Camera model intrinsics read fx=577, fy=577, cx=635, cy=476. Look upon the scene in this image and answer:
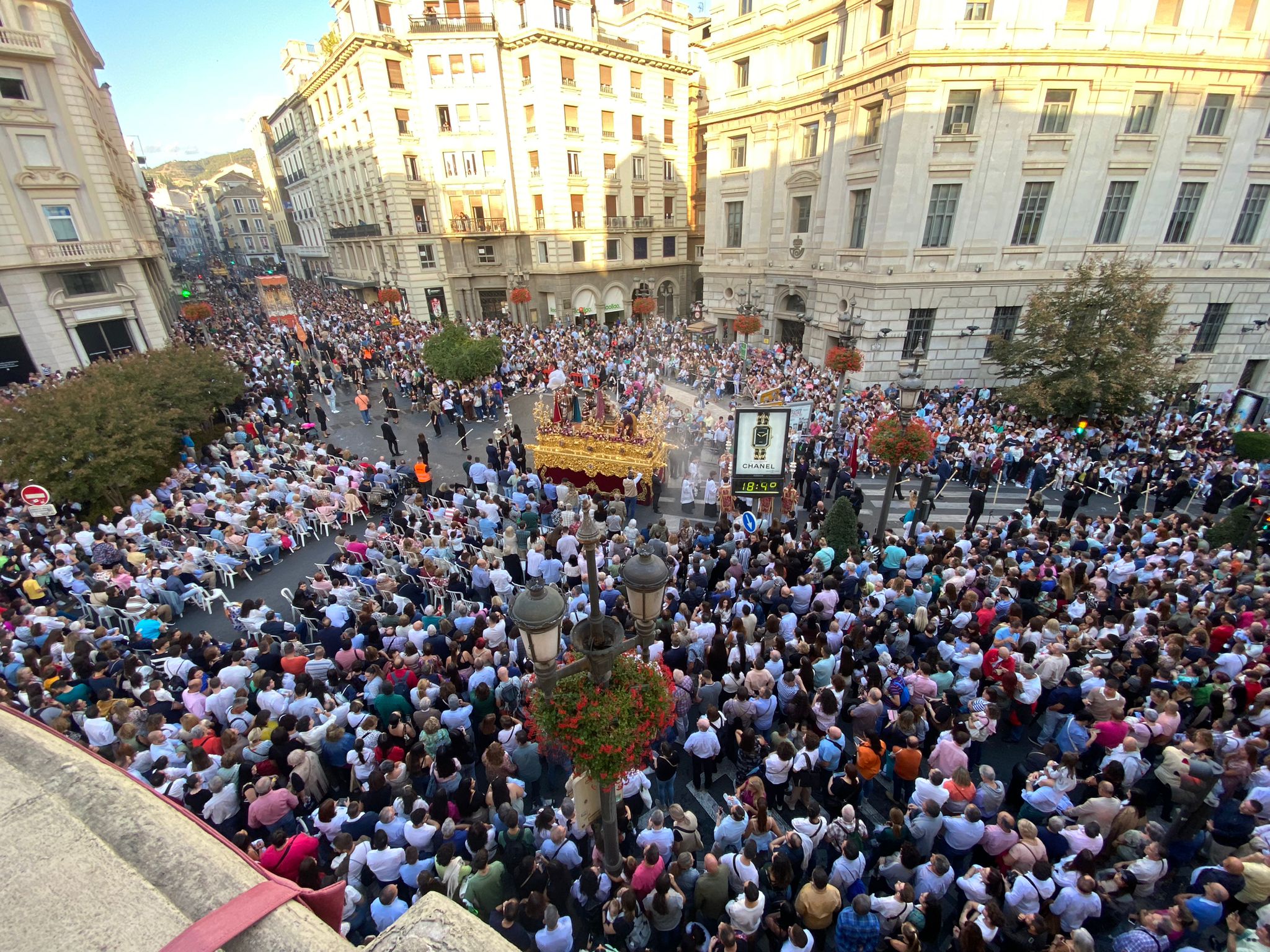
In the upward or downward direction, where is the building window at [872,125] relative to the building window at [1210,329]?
upward

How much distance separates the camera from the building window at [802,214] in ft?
91.5

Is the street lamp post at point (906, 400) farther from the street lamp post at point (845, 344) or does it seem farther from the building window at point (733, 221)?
Answer: the building window at point (733, 221)

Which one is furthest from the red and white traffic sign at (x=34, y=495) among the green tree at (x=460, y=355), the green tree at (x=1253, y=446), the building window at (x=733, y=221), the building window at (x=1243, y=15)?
the building window at (x=1243, y=15)

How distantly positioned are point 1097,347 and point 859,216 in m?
10.6

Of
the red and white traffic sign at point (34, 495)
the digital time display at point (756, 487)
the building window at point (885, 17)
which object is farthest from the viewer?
the building window at point (885, 17)

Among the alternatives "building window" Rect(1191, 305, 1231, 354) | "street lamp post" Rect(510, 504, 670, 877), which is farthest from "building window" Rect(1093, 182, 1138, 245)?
"street lamp post" Rect(510, 504, 670, 877)

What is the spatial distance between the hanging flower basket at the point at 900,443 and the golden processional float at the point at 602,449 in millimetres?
5899

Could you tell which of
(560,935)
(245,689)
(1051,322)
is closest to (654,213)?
(1051,322)

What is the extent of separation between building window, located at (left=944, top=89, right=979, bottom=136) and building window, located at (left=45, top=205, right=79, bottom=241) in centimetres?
3720

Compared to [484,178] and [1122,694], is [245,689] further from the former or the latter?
[484,178]

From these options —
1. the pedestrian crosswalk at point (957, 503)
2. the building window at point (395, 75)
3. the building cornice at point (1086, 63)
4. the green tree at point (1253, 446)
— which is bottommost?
the pedestrian crosswalk at point (957, 503)

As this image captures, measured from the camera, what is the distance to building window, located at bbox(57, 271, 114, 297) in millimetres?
26172

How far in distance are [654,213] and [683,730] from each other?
3865cm

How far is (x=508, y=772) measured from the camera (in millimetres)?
6949
